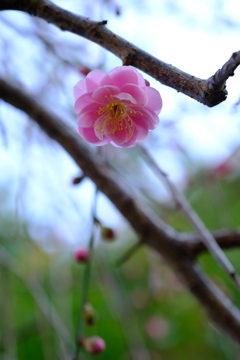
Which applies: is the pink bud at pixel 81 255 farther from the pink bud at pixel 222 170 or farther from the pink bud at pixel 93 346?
the pink bud at pixel 222 170

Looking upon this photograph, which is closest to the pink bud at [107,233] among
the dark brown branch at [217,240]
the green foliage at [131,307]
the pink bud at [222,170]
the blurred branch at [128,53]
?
the dark brown branch at [217,240]

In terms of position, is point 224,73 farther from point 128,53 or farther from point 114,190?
point 114,190

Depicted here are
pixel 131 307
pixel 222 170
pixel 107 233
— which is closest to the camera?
pixel 107 233

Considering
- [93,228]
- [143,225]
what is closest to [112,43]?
[93,228]

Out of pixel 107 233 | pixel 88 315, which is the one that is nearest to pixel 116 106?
pixel 107 233

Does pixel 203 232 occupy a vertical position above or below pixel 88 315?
above

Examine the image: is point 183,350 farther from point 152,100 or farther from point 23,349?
point 152,100

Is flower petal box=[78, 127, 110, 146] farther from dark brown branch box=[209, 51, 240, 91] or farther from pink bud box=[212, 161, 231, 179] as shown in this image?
pink bud box=[212, 161, 231, 179]
